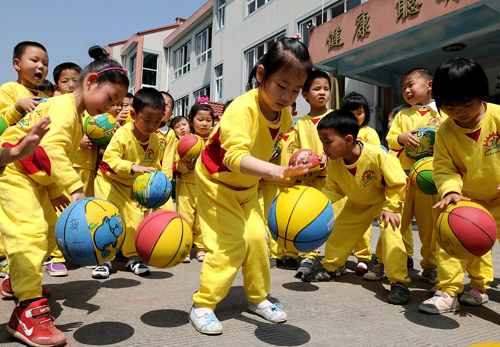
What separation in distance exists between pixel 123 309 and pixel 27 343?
29.7 inches

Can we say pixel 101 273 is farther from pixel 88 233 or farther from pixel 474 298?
pixel 474 298

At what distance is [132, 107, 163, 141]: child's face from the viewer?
15.2ft

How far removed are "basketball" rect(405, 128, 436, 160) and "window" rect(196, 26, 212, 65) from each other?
67.8 feet

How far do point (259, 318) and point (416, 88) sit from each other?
3342 mm

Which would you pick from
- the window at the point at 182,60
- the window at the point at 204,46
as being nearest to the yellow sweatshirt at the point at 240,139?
the window at the point at 204,46

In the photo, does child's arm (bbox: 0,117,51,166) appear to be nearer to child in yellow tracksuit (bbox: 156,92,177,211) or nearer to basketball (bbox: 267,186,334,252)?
basketball (bbox: 267,186,334,252)

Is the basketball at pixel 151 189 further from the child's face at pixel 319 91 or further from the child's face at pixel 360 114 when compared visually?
the child's face at pixel 360 114

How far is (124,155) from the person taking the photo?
4.77m

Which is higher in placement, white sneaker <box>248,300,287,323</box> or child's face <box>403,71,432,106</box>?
child's face <box>403,71,432,106</box>

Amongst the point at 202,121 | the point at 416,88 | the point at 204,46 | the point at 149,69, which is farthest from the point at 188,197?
the point at 149,69

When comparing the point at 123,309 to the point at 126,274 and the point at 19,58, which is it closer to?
the point at 126,274

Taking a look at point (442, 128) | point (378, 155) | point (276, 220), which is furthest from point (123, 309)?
point (442, 128)

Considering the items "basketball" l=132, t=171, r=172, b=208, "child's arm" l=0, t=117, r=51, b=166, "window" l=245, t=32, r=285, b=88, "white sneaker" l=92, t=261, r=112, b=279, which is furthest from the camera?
"window" l=245, t=32, r=285, b=88

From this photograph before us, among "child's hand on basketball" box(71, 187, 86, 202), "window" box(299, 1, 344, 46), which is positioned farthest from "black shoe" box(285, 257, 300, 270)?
"window" box(299, 1, 344, 46)
